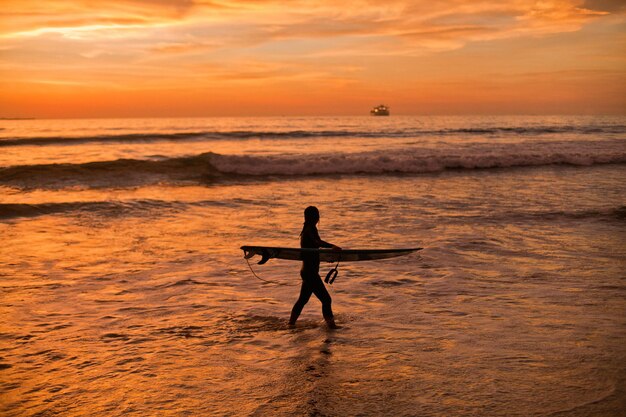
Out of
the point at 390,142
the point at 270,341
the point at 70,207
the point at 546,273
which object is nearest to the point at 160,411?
the point at 270,341

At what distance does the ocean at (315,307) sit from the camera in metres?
5.29

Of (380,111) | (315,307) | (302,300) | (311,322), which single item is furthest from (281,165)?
(380,111)

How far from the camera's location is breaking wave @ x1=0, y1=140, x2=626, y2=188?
27.0 meters

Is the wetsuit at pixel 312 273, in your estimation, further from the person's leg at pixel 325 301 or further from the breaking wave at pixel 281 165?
the breaking wave at pixel 281 165

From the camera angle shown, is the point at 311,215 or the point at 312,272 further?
the point at 312,272

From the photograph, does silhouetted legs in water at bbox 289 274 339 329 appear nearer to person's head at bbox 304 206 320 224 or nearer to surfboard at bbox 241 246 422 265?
surfboard at bbox 241 246 422 265

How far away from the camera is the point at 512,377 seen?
5.58 meters

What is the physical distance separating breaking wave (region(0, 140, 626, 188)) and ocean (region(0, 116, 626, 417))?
5818 millimetres

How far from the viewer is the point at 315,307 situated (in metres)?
8.45

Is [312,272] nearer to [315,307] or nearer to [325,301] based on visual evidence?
[325,301]

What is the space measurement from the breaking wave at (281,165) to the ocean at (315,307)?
582cm

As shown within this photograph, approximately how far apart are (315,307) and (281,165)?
23000mm

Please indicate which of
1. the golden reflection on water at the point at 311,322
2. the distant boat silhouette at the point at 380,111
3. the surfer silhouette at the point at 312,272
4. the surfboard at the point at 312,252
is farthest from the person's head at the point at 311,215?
the distant boat silhouette at the point at 380,111

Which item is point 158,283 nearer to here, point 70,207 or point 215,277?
point 215,277
